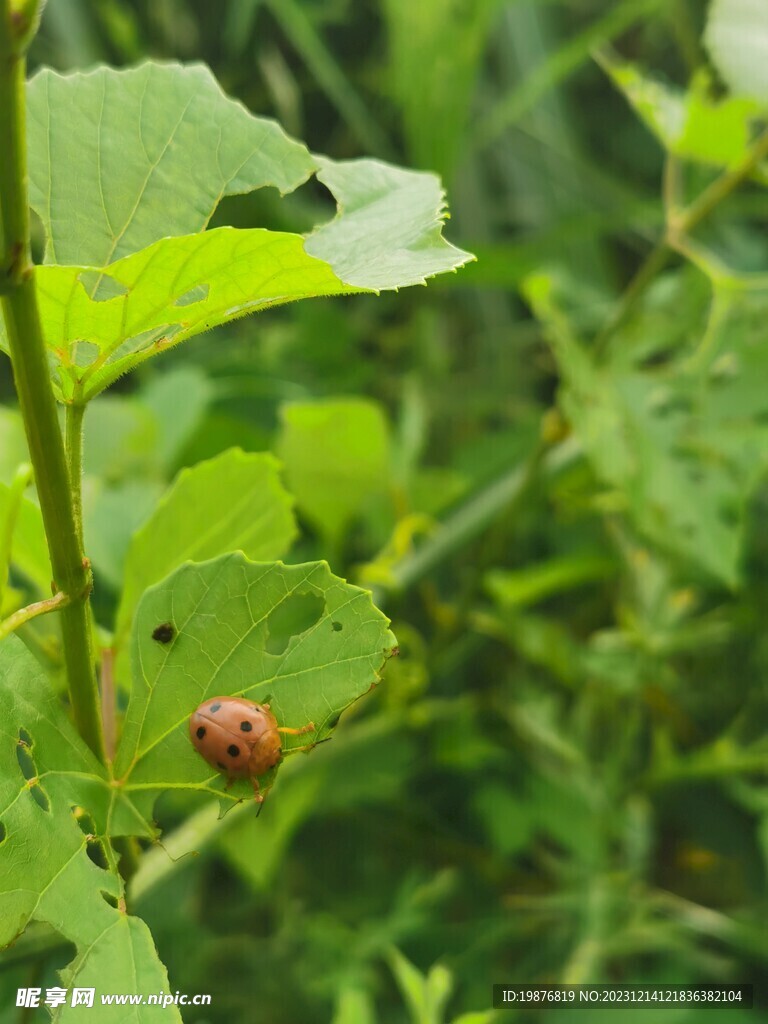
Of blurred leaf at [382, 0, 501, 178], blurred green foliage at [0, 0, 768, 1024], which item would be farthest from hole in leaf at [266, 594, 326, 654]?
blurred leaf at [382, 0, 501, 178]

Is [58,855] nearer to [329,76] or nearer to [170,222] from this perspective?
[170,222]

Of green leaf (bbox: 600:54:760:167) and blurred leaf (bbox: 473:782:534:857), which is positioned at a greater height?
green leaf (bbox: 600:54:760:167)

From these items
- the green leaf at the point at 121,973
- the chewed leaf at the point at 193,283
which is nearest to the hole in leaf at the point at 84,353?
the chewed leaf at the point at 193,283

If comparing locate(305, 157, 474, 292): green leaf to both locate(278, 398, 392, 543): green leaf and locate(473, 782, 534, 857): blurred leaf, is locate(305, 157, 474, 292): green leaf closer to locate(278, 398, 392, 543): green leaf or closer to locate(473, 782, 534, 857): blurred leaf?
locate(278, 398, 392, 543): green leaf

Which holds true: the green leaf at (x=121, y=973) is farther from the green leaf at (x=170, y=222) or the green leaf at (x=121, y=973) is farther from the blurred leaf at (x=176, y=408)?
the blurred leaf at (x=176, y=408)

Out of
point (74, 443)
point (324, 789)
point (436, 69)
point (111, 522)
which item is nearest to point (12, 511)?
point (74, 443)
